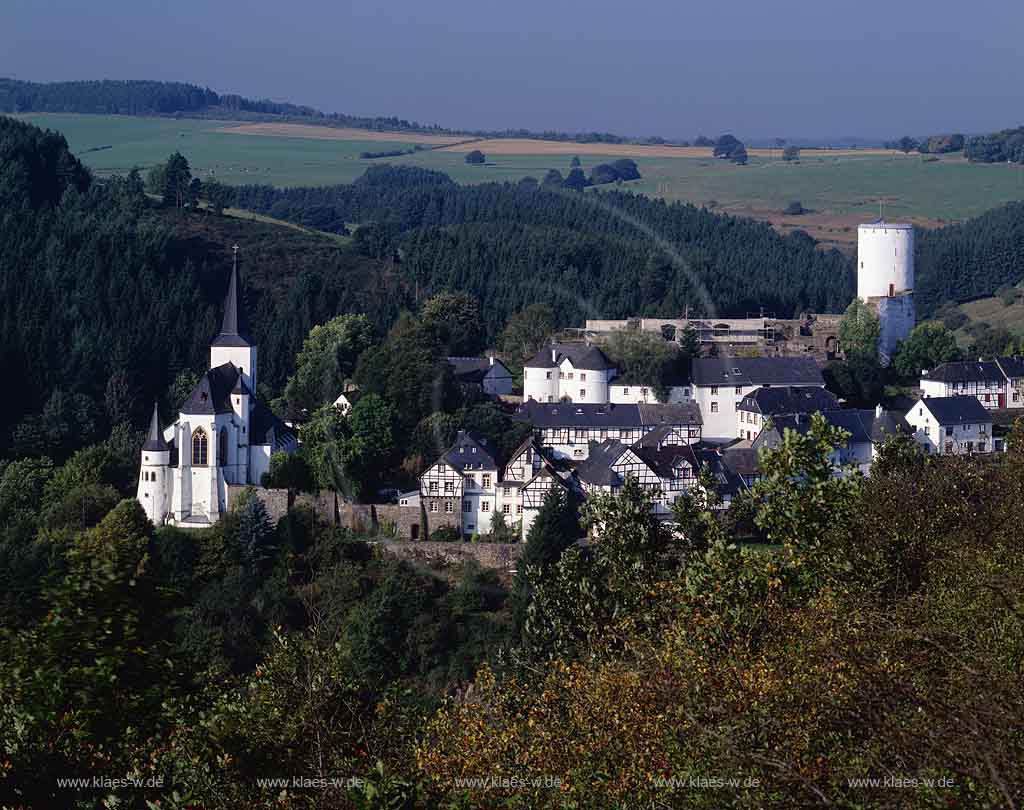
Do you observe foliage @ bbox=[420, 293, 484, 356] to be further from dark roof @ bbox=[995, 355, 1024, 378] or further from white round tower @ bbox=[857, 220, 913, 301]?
dark roof @ bbox=[995, 355, 1024, 378]

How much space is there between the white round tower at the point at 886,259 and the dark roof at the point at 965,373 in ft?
24.0

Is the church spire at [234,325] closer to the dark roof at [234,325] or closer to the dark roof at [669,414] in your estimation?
the dark roof at [234,325]

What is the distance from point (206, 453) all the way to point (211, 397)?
154 cm

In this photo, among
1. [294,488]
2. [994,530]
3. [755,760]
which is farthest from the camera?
[294,488]

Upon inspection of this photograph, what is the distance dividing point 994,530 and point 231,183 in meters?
98.0

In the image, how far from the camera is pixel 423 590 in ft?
138

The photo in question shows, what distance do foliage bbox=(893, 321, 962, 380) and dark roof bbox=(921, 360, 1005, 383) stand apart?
5.87 ft

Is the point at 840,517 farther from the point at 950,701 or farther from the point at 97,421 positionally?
the point at 97,421

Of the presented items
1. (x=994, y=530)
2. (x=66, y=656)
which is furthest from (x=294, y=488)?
(x=66, y=656)

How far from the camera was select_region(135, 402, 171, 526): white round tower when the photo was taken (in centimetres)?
4534

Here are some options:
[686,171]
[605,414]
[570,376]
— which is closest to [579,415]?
[605,414]

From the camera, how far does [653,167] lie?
135m

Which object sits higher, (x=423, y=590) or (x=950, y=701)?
(x=950, y=701)

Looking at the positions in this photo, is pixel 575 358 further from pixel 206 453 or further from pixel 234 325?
pixel 206 453
